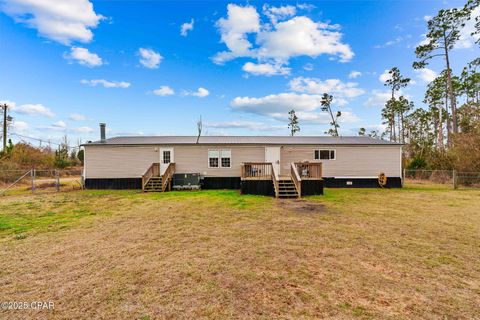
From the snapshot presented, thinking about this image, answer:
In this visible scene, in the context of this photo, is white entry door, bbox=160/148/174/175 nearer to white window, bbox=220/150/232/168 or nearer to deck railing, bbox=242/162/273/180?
white window, bbox=220/150/232/168

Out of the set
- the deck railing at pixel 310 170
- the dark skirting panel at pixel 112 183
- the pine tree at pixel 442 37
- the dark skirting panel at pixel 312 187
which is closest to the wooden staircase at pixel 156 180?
the dark skirting panel at pixel 112 183

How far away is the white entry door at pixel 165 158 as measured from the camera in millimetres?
14352

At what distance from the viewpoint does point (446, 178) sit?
1705 cm

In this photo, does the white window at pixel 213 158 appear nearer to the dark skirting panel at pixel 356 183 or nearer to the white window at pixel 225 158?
the white window at pixel 225 158

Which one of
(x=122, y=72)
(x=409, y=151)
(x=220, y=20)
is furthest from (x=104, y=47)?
(x=409, y=151)

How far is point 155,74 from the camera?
67.2ft

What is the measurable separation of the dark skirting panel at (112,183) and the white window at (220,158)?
4.75 meters

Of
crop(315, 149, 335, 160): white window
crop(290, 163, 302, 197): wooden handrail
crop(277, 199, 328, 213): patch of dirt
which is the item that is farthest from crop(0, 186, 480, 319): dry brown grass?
crop(315, 149, 335, 160): white window

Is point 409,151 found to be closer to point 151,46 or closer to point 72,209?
point 151,46

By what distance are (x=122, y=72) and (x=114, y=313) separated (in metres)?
21.3

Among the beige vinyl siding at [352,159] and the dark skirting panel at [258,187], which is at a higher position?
the beige vinyl siding at [352,159]

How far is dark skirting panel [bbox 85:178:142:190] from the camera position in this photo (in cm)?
1424

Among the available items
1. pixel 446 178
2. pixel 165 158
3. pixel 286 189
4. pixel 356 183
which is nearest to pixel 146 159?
pixel 165 158

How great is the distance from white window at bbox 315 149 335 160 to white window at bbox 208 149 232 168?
18.9ft
